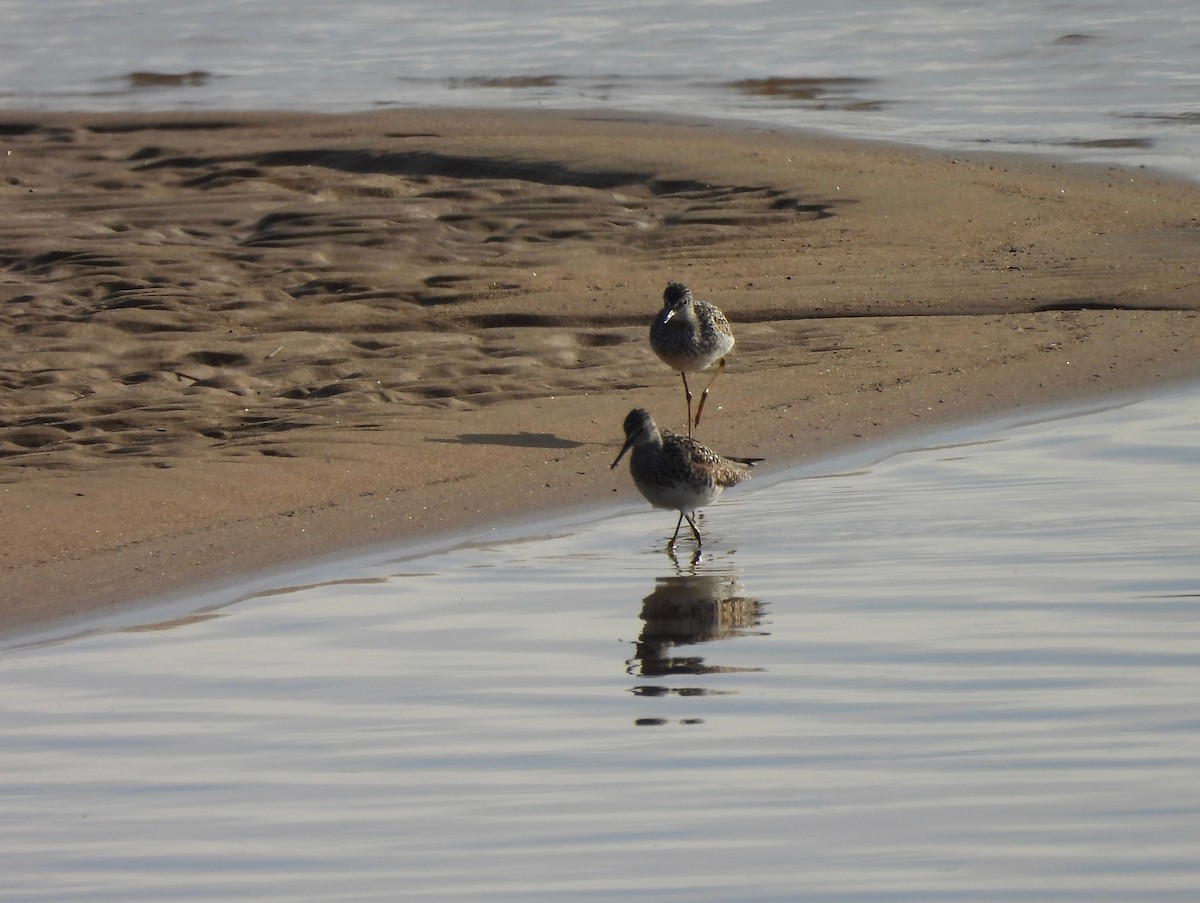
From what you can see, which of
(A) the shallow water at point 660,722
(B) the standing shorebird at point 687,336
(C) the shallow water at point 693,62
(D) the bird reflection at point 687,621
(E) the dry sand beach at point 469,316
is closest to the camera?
(A) the shallow water at point 660,722

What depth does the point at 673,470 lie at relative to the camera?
8.47 meters

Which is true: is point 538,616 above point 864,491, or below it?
below

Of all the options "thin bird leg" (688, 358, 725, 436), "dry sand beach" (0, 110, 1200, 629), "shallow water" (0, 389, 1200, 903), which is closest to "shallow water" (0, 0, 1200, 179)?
"dry sand beach" (0, 110, 1200, 629)

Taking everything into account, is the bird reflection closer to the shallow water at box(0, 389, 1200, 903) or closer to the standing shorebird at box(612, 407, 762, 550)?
the shallow water at box(0, 389, 1200, 903)

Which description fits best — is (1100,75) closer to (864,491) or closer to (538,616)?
(864,491)

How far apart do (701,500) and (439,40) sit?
26.0m

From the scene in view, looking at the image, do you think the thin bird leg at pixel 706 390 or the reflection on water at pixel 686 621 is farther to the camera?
the thin bird leg at pixel 706 390

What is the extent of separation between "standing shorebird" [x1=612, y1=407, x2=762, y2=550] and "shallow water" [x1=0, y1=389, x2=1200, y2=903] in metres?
0.19

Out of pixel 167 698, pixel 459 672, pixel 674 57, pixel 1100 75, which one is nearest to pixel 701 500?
pixel 459 672

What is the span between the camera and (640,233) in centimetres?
1555

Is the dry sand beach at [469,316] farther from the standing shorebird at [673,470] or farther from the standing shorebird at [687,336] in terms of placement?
the standing shorebird at [673,470]

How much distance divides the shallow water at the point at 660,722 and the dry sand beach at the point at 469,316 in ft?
3.48

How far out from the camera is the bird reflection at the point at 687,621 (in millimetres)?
6516

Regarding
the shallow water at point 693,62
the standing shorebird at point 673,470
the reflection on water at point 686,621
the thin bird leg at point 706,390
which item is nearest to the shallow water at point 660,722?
the reflection on water at point 686,621
